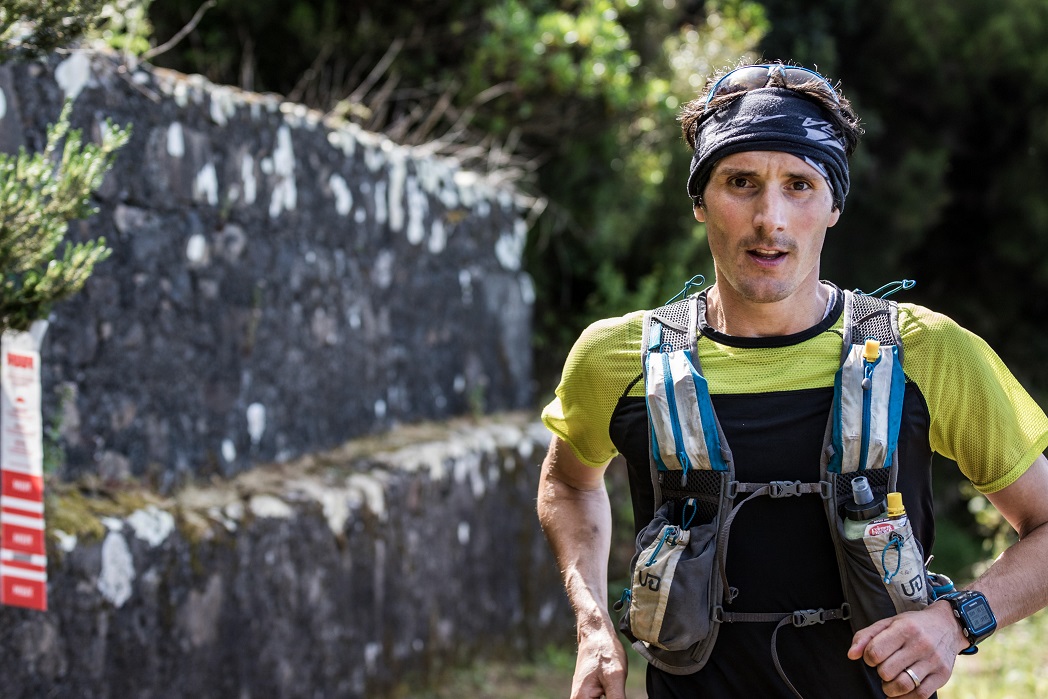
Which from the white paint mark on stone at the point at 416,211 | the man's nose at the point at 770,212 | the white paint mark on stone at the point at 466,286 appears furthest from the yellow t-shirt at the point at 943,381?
the white paint mark on stone at the point at 466,286

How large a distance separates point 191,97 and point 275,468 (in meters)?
1.39

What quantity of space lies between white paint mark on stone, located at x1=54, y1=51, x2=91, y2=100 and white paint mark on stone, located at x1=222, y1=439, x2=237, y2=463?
1.35 m

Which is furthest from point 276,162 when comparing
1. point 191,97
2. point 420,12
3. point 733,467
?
point 733,467

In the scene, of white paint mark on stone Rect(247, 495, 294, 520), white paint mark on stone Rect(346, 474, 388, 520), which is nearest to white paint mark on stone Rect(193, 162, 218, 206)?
white paint mark on stone Rect(247, 495, 294, 520)

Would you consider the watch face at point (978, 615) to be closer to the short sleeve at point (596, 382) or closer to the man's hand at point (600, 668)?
the man's hand at point (600, 668)

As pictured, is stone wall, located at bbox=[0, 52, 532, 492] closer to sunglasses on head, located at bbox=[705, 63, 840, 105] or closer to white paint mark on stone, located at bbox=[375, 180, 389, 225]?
white paint mark on stone, located at bbox=[375, 180, 389, 225]

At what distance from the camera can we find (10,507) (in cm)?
302

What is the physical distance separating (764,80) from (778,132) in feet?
0.43

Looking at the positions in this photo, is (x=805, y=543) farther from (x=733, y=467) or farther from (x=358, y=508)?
(x=358, y=508)

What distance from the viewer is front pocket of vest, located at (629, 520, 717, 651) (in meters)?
2.21

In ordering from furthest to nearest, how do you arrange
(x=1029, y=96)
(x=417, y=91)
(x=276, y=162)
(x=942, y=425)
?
(x=1029, y=96) → (x=417, y=91) → (x=276, y=162) → (x=942, y=425)

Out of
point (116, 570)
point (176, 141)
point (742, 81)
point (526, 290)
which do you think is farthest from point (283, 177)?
point (742, 81)

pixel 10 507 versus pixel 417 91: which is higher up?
pixel 417 91

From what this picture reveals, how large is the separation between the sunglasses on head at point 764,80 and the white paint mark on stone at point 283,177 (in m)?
2.68
